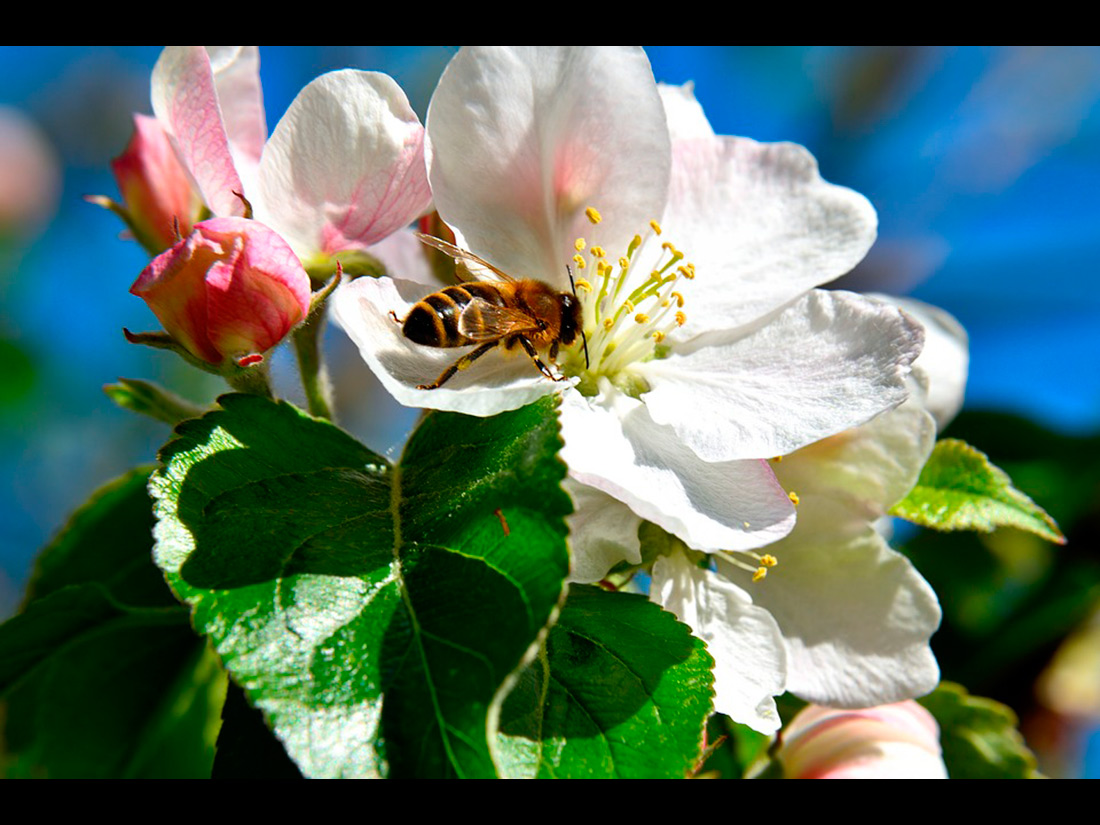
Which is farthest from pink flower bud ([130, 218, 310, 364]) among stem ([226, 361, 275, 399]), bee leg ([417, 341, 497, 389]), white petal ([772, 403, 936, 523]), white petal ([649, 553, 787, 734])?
white petal ([772, 403, 936, 523])

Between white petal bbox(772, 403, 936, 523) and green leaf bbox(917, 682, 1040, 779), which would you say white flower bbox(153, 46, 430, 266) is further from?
green leaf bbox(917, 682, 1040, 779)

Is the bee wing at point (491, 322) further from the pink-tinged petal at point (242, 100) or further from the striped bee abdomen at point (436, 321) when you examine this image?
the pink-tinged petal at point (242, 100)

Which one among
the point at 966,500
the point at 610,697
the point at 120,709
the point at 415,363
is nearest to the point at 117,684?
the point at 120,709

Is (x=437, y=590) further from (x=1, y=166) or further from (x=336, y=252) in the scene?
(x=1, y=166)

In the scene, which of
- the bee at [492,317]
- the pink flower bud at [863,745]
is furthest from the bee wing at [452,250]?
the pink flower bud at [863,745]

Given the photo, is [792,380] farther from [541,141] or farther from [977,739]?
[977,739]

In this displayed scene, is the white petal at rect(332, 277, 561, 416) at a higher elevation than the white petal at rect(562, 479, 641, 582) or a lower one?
higher
